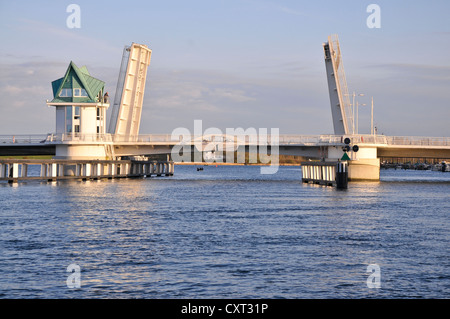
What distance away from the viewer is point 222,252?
65.2ft

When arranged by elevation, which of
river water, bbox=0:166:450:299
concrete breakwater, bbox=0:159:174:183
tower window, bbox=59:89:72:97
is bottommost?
river water, bbox=0:166:450:299

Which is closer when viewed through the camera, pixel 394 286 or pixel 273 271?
pixel 394 286

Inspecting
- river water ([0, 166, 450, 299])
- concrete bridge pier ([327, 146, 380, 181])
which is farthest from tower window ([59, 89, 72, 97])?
river water ([0, 166, 450, 299])

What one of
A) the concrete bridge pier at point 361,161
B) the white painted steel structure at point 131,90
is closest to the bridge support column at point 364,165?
the concrete bridge pier at point 361,161

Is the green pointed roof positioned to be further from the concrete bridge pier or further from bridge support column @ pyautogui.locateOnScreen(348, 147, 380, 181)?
bridge support column @ pyautogui.locateOnScreen(348, 147, 380, 181)

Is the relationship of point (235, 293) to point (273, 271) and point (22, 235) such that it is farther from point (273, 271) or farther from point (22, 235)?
point (22, 235)

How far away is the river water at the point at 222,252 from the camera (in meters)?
14.9

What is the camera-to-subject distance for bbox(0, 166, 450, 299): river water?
14.9 m

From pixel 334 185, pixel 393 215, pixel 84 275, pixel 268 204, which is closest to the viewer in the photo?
pixel 84 275

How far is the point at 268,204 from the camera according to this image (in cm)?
4034

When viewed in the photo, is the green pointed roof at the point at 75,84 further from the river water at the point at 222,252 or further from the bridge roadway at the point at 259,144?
the river water at the point at 222,252

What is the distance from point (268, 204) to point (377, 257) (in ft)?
69.9
